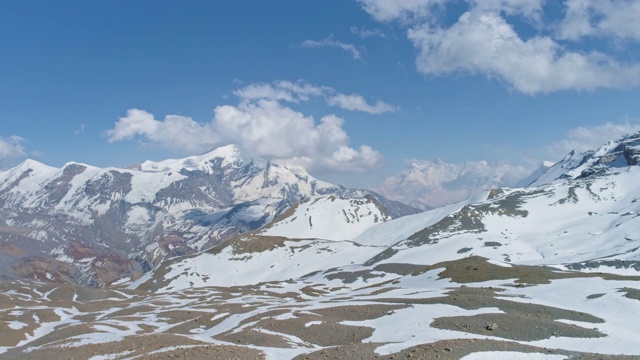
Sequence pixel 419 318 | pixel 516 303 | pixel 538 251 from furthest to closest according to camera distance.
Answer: pixel 538 251, pixel 516 303, pixel 419 318

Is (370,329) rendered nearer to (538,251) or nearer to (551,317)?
(551,317)

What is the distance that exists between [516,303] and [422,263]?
131511 millimetres

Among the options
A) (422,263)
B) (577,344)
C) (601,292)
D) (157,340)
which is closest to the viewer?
(577,344)

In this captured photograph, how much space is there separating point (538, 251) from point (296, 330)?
172 m

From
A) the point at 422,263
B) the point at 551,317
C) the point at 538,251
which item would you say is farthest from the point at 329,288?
the point at 551,317

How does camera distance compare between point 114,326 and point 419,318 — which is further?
point 114,326

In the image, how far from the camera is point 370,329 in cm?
5184

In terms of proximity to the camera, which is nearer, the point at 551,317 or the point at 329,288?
the point at 551,317

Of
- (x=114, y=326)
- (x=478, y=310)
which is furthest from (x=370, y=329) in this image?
(x=114, y=326)

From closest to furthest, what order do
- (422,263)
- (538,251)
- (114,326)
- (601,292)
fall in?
1. (601,292)
2. (114,326)
3. (422,263)
4. (538,251)

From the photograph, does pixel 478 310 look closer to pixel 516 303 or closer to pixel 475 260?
pixel 516 303

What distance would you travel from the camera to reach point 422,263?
612 feet

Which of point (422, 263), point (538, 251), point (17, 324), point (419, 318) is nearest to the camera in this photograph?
point (419, 318)

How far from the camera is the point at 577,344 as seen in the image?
40.0 meters
